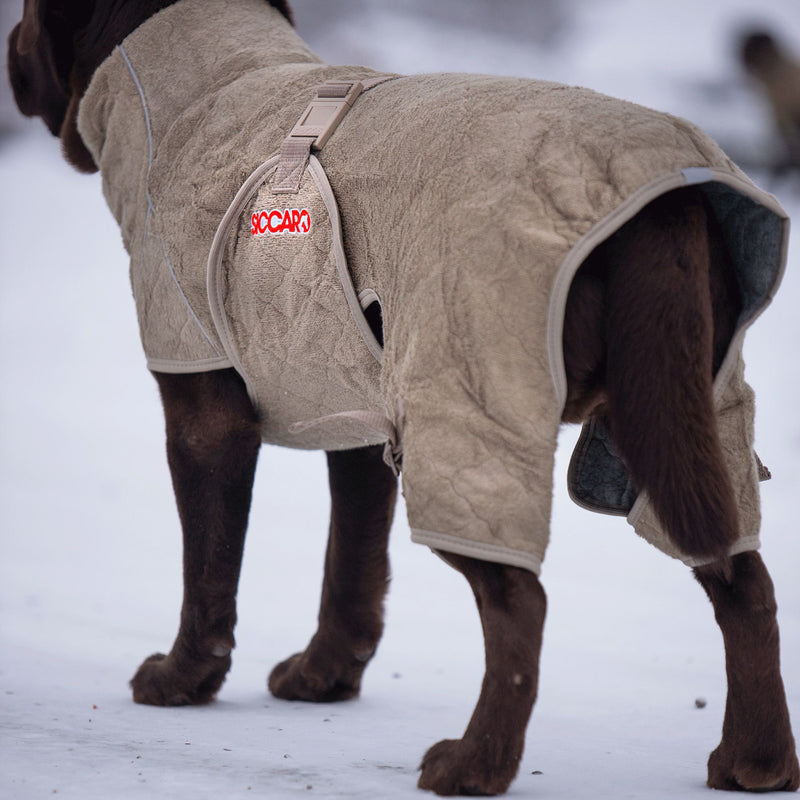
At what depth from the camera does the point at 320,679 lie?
2.00 m

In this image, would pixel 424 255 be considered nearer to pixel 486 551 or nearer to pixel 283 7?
pixel 486 551

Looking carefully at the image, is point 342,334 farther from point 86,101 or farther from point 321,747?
point 86,101

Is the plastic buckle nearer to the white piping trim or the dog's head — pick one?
the white piping trim

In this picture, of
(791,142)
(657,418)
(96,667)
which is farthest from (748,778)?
(791,142)

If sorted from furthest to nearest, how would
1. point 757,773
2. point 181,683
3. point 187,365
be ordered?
1. point 181,683
2. point 187,365
3. point 757,773

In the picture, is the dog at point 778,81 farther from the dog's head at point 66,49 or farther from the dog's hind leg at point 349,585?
the dog's hind leg at point 349,585

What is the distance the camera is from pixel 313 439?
182 centimetres

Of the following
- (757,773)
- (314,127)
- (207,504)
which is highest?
(314,127)

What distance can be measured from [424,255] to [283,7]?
99 centimetres

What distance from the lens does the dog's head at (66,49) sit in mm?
2027

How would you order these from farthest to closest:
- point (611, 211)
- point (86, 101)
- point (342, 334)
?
point (86, 101) < point (342, 334) < point (611, 211)

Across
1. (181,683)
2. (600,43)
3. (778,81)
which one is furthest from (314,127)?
(600,43)

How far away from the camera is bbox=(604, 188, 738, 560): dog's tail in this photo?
1.26m

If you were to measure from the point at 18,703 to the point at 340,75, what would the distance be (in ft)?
3.60
